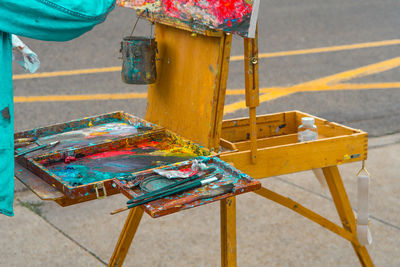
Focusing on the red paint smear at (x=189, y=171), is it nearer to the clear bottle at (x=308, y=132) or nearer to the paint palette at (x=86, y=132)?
the paint palette at (x=86, y=132)

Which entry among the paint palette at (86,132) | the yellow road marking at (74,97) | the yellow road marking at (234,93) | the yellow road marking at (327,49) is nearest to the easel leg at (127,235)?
the paint palette at (86,132)

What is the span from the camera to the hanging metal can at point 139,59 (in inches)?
101

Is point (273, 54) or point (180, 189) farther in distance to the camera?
point (273, 54)

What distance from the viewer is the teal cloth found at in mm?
1766

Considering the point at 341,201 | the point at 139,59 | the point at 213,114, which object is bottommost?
the point at 341,201

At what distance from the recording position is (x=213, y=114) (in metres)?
2.35

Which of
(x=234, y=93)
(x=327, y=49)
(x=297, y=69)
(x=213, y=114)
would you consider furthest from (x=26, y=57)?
(x=327, y=49)

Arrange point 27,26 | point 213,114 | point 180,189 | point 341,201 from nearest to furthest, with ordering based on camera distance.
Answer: point 27,26, point 180,189, point 213,114, point 341,201

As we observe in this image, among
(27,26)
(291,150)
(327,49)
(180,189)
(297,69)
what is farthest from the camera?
(327,49)

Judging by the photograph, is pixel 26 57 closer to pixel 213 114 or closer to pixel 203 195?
pixel 213 114

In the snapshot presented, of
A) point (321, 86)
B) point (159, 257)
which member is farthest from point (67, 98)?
point (159, 257)

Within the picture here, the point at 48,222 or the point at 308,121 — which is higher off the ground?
the point at 308,121

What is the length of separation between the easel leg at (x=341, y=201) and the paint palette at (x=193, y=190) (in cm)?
83

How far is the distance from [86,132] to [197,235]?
126 centimetres
